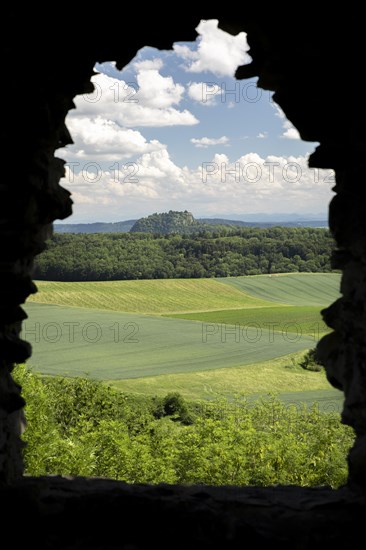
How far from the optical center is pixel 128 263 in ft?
304

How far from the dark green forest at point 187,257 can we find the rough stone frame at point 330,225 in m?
76.5

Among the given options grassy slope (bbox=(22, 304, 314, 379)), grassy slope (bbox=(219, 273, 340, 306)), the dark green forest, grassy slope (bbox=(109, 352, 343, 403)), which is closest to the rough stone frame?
grassy slope (bbox=(109, 352, 343, 403))

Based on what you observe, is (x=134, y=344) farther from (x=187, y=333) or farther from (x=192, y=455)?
(x=192, y=455)

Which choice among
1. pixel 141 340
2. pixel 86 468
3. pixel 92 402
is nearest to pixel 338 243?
pixel 86 468

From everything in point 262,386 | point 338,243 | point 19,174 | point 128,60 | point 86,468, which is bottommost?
point 262,386

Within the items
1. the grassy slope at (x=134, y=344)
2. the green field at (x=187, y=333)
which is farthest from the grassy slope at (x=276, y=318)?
the grassy slope at (x=134, y=344)

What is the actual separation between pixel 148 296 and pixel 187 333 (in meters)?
19.0

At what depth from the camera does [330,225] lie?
6059mm

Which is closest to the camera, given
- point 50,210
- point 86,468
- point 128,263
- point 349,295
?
point 349,295

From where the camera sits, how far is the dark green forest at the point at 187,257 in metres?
88.1

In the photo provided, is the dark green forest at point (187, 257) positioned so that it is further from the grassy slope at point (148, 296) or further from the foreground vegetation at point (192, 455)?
the foreground vegetation at point (192, 455)

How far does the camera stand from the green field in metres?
42.3

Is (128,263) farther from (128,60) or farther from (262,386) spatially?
(128,60)

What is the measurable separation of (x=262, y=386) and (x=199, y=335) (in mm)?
15307
